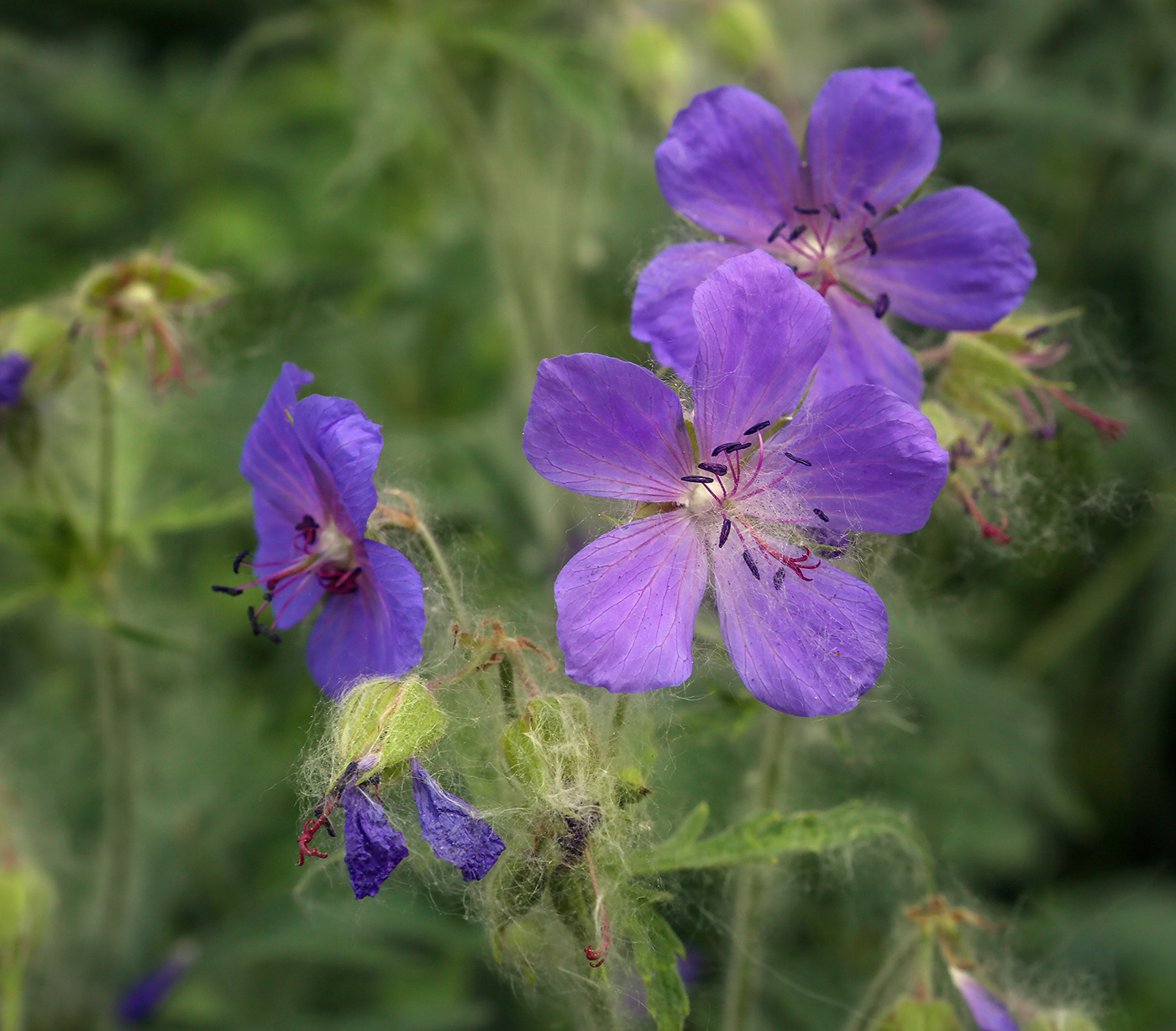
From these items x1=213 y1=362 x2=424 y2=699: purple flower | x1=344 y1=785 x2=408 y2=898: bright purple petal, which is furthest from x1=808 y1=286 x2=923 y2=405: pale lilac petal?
x1=344 y1=785 x2=408 y2=898: bright purple petal

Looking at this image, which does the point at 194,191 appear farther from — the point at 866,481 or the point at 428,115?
the point at 866,481

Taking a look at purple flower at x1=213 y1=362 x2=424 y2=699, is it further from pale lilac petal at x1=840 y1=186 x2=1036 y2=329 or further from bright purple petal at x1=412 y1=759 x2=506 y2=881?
pale lilac petal at x1=840 y1=186 x2=1036 y2=329

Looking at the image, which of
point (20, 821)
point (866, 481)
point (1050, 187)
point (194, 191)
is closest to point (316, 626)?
point (866, 481)

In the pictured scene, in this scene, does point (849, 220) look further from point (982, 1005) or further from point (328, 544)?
point (982, 1005)

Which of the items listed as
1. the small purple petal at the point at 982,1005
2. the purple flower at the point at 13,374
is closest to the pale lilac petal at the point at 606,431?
the small purple petal at the point at 982,1005

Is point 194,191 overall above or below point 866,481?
below
